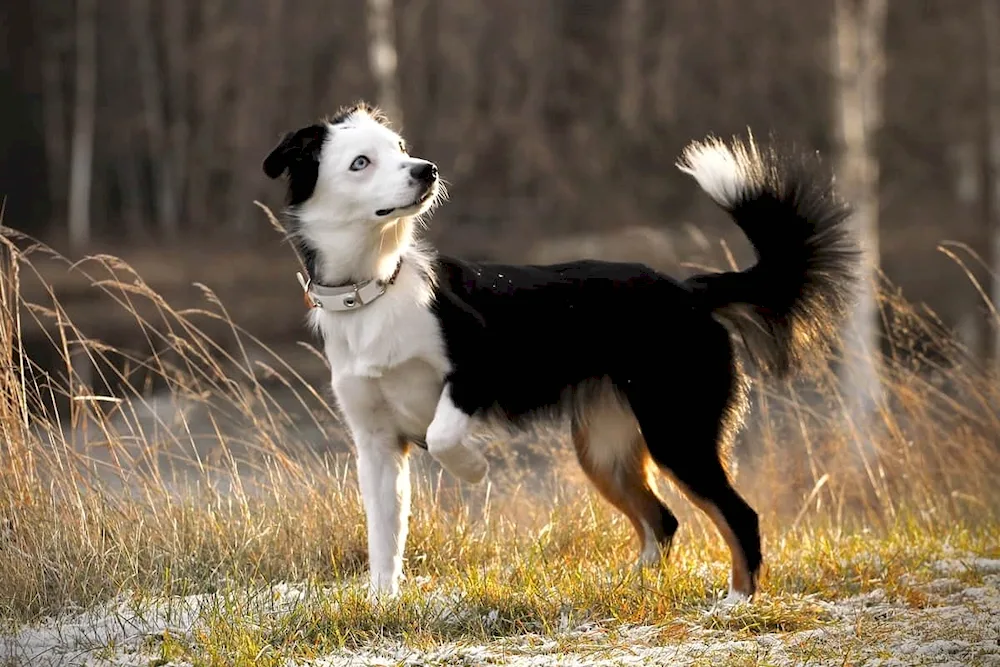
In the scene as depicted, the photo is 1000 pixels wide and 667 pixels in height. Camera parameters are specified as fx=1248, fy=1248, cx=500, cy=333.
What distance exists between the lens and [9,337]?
13.9 ft

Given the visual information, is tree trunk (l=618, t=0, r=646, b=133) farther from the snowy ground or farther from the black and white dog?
the snowy ground

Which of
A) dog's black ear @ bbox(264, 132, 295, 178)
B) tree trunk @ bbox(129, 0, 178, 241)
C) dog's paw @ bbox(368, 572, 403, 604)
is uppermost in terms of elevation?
tree trunk @ bbox(129, 0, 178, 241)

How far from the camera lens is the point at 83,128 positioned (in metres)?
21.9

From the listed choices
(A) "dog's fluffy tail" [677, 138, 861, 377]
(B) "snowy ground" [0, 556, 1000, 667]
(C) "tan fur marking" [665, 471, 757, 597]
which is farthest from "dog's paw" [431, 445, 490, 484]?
(A) "dog's fluffy tail" [677, 138, 861, 377]

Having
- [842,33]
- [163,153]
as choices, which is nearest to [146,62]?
[163,153]

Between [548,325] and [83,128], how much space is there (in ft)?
64.9

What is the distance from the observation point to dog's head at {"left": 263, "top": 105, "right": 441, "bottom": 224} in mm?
3654

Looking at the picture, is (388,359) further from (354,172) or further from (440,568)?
(440,568)

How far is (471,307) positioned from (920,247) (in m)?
16.6

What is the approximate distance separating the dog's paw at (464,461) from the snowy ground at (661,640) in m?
0.53

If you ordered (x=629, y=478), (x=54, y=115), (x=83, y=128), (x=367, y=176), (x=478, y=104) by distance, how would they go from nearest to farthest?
(x=367, y=176) → (x=629, y=478) → (x=83, y=128) → (x=478, y=104) → (x=54, y=115)

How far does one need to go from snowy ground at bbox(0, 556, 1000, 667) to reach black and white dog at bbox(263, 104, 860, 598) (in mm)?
408

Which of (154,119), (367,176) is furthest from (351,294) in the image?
(154,119)

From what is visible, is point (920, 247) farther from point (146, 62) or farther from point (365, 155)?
point (365, 155)
